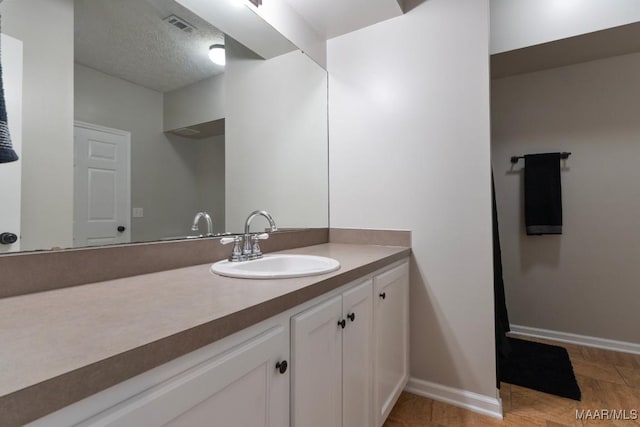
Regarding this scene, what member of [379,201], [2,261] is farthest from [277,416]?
[379,201]

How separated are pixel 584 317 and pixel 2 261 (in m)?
3.37

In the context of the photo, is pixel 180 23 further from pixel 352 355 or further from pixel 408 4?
pixel 352 355

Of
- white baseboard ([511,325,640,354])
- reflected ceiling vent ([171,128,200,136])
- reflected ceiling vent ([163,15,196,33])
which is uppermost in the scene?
reflected ceiling vent ([163,15,196,33])

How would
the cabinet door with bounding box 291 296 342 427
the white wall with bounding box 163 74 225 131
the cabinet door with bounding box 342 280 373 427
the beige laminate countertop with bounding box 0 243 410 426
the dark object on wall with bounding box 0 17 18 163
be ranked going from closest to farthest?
1. the beige laminate countertop with bounding box 0 243 410 426
2. the dark object on wall with bounding box 0 17 18 163
3. the cabinet door with bounding box 291 296 342 427
4. the cabinet door with bounding box 342 280 373 427
5. the white wall with bounding box 163 74 225 131

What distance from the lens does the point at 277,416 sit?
807 mm

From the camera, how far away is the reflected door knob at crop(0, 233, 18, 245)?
0.85 metres

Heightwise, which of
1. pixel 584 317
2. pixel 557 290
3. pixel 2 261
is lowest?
pixel 584 317

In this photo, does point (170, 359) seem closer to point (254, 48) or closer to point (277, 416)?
point (277, 416)

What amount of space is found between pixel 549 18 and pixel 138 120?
2433mm

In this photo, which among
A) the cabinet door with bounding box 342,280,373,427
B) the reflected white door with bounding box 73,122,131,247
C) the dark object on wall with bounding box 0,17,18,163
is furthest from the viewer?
the cabinet door with bounding box 342,280,373,427

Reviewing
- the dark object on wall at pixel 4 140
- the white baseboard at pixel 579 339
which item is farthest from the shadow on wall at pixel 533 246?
the dark object on wall at pixel 4 140

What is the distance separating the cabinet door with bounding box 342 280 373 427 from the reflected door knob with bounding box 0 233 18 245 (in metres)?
1.00

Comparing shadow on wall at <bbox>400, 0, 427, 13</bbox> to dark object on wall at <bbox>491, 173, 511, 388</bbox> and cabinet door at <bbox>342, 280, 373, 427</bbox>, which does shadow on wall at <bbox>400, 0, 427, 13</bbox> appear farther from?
cabinet door at <bbox>342, 280, 373, 427</bbox>

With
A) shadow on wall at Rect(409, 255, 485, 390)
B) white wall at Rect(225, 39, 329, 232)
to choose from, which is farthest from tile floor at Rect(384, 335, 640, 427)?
white wall at Rect(225, 39, 329, 232)
